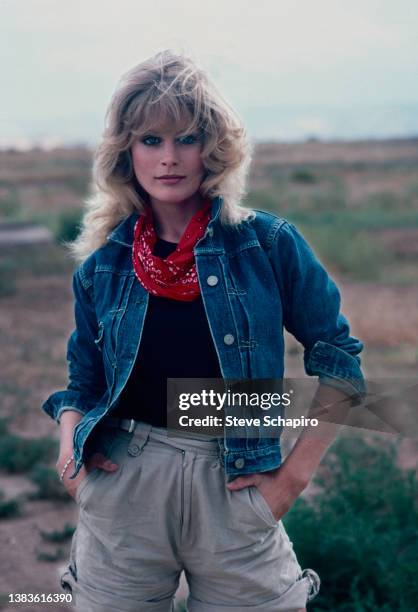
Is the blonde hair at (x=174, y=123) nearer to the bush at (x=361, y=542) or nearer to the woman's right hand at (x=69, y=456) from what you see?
the woman's right hand at (x=69, y=456)

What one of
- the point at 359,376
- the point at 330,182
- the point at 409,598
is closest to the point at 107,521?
the point at 359,376

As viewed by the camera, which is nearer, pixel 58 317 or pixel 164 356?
pixel 164 356

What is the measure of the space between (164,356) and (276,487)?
1.29 feet

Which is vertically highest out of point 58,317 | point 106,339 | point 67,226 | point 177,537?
point 106,339

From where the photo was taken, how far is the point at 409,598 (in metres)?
3.49

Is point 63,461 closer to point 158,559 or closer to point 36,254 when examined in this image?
point 158,559

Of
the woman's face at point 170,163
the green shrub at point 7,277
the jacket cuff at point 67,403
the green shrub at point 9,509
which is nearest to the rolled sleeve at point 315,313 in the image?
the woman's face at point 170,163

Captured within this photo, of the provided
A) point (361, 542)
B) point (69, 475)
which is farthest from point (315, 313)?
point (361, 542)

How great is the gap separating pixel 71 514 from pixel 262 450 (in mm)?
3229

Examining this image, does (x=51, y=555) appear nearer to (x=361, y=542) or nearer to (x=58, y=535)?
(x=58, y=535)

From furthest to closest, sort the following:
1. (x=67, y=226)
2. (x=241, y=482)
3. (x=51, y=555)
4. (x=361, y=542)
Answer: (x=67, y=226)
(x=51, y=555)
(x=361, y=542)
(x=241, y=482)

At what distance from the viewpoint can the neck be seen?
2277 mm

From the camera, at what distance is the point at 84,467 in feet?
7.39

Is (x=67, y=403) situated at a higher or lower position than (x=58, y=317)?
higher
